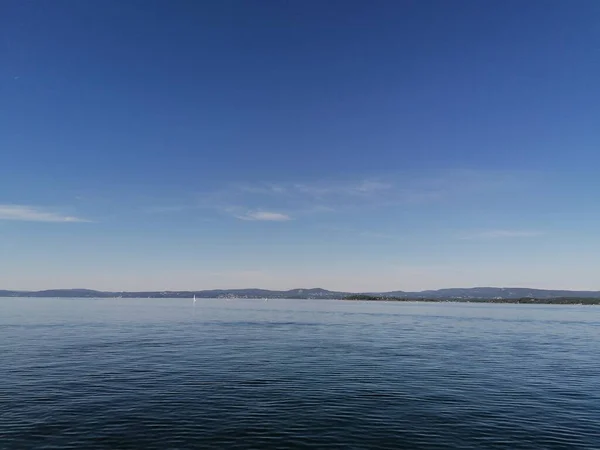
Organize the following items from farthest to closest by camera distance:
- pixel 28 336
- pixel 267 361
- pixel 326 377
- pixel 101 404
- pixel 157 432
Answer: pixel 28 336
pixel 267 361
pixel 326 377
pixel 101 404
pixel 157 432

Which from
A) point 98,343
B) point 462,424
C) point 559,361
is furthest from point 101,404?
point 559,361

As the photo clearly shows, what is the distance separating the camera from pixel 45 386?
126 feet

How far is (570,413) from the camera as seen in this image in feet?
109

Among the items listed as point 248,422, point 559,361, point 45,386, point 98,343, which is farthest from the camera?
point 98,343

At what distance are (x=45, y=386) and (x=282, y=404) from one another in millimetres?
21676

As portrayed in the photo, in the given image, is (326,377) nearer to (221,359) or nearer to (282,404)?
(282,404)

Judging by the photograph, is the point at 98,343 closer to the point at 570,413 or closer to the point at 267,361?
the point at 267,361

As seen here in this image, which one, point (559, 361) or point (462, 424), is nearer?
point (462, 424)

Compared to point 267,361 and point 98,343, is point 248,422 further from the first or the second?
point 98,343

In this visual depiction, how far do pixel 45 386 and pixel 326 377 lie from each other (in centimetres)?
2596

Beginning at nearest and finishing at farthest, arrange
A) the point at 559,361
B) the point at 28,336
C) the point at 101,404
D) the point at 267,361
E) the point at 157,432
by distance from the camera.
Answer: the point at 157,432
the point at 101,404
the point at 267,361
the point at 559,361
the point at 28,336

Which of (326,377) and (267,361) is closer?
(326,377)

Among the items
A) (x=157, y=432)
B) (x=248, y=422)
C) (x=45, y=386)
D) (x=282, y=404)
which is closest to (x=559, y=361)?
(x=282, y=404)

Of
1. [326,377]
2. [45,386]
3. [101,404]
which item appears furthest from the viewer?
[326,377]
